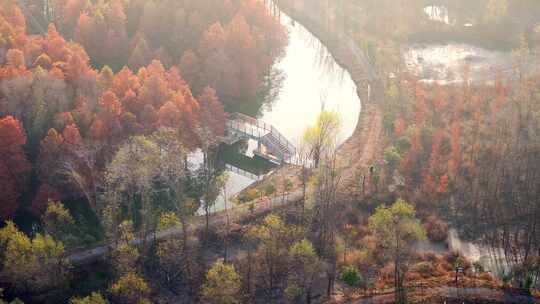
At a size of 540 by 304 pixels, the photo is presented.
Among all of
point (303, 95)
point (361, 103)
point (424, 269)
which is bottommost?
point (424, 269)

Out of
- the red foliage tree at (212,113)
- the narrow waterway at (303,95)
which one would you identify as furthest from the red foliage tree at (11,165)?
the narrow waterway at (303,95)

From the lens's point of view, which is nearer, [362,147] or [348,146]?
[362,147]

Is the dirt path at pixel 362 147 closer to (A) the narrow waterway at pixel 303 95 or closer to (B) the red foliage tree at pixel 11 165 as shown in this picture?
(A) the narrow waterway at pixel 303 95

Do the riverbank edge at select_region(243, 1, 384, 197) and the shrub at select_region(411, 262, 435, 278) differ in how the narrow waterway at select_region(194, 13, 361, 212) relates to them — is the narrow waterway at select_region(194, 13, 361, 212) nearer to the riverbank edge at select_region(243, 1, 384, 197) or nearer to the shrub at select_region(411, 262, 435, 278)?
the riverbank edge at select_region(243, 1, 384, 197)

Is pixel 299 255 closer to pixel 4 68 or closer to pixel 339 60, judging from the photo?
pixel 4 68

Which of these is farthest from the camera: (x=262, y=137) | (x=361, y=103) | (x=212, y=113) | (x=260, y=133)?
(x=361, y=103)

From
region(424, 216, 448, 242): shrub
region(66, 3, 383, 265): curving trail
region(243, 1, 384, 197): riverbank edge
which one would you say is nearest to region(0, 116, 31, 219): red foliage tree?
region(66, 3, 383, 265): curving trail

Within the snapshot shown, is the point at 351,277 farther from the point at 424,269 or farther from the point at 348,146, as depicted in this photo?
the point at 348,146

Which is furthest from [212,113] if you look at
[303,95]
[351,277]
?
[351,277]
